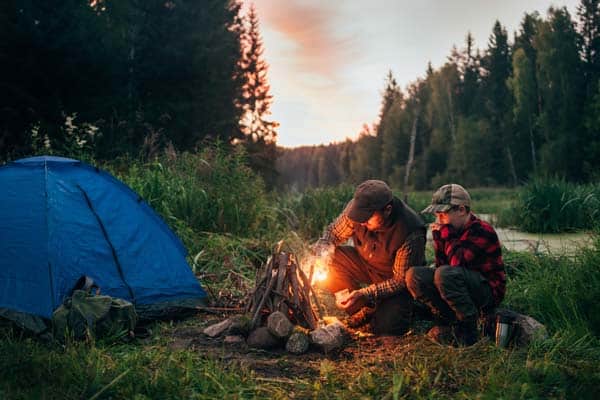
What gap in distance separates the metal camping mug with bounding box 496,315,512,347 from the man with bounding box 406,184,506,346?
17 centimetres

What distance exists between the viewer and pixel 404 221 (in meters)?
4.26

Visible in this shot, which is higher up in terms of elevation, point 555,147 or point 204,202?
point 555,147

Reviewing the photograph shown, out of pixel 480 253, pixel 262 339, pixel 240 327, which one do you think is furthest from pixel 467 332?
pixel 240 327

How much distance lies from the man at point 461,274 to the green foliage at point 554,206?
5.11 metres

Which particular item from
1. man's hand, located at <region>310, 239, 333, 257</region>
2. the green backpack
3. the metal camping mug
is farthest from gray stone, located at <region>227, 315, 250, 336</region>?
the metal camping mug

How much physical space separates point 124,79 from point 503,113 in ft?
103

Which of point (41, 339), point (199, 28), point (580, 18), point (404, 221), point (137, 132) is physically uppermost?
point (580, 18)

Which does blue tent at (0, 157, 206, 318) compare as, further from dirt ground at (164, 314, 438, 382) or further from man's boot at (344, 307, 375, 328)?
man's boot at (344, 307, 375, 328)

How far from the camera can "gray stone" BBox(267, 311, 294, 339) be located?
3.84m

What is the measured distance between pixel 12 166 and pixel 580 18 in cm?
3860

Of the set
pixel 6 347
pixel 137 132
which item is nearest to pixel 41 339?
pixel 6 347

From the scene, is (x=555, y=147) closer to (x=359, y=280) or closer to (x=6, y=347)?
(x=359, y=280)

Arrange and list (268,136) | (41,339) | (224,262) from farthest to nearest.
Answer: (268,136)
(224,262)
(41,339)

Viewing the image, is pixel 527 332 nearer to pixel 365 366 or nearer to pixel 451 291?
Answer: pixel 451 291
